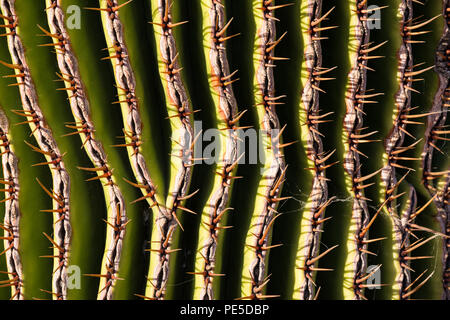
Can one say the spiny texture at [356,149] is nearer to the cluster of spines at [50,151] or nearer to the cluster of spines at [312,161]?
the cluster of spines at [312,161]

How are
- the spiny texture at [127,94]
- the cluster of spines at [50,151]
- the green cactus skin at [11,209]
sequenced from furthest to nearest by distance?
the green cactus skin at [11,209] < the cluster of spines at [50,151] < the spiny texture at [127,94]

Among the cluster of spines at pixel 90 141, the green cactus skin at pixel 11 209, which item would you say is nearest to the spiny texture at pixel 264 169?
the cluster of spines at pixel 90 141

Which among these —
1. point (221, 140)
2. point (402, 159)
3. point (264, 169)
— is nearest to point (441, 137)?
point (402, 159)

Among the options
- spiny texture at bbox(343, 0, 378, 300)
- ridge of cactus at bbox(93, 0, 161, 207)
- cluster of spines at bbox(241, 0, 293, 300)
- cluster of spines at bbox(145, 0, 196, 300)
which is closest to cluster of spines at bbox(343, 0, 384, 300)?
spiny texture at bbox(343, 0, 378, 300)

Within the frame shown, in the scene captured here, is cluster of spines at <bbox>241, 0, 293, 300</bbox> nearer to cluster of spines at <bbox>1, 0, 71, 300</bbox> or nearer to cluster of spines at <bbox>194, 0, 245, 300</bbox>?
cluster of spines at <bbox>194, 0, 245, 300</bbox>
